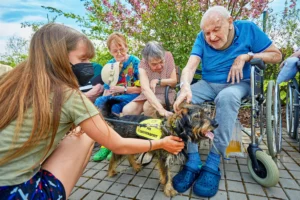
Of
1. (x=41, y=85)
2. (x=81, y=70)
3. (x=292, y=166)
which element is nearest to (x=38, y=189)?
(x=41, y=85)

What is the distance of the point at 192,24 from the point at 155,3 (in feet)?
3.99

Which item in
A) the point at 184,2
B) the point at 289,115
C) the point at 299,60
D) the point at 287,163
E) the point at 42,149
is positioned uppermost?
the point at 184,2

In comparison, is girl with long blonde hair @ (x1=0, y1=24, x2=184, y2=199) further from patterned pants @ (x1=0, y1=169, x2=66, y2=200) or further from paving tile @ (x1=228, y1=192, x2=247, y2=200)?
A: paving tile @ (x1=228, y1=192, x2=247, y2=200)

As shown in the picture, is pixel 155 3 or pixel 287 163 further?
pixel 155 3

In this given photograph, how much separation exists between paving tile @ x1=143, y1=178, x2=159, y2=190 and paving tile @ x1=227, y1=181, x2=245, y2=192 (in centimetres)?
85

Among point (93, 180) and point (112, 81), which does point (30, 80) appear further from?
point (112, 81)

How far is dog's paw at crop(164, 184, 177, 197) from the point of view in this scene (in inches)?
89.8

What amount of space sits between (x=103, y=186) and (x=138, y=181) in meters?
0.44

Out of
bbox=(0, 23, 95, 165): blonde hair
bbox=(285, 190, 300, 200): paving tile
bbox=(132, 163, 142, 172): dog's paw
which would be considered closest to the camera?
bbox=(0, 23, 95, 165): blonde hair

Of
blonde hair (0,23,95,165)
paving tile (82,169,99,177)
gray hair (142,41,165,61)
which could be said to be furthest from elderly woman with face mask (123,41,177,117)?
blonde hair (0,23,95,165)

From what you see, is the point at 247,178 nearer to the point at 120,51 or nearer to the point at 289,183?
the point at 289,183

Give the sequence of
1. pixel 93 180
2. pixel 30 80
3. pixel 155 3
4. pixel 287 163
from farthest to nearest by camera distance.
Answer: pixel 155 3 < pixel 287 163 < pixel 93 180 < pixel 30 80

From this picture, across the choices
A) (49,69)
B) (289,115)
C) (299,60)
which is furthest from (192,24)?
(49,69)

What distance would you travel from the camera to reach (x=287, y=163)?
9.45ft
